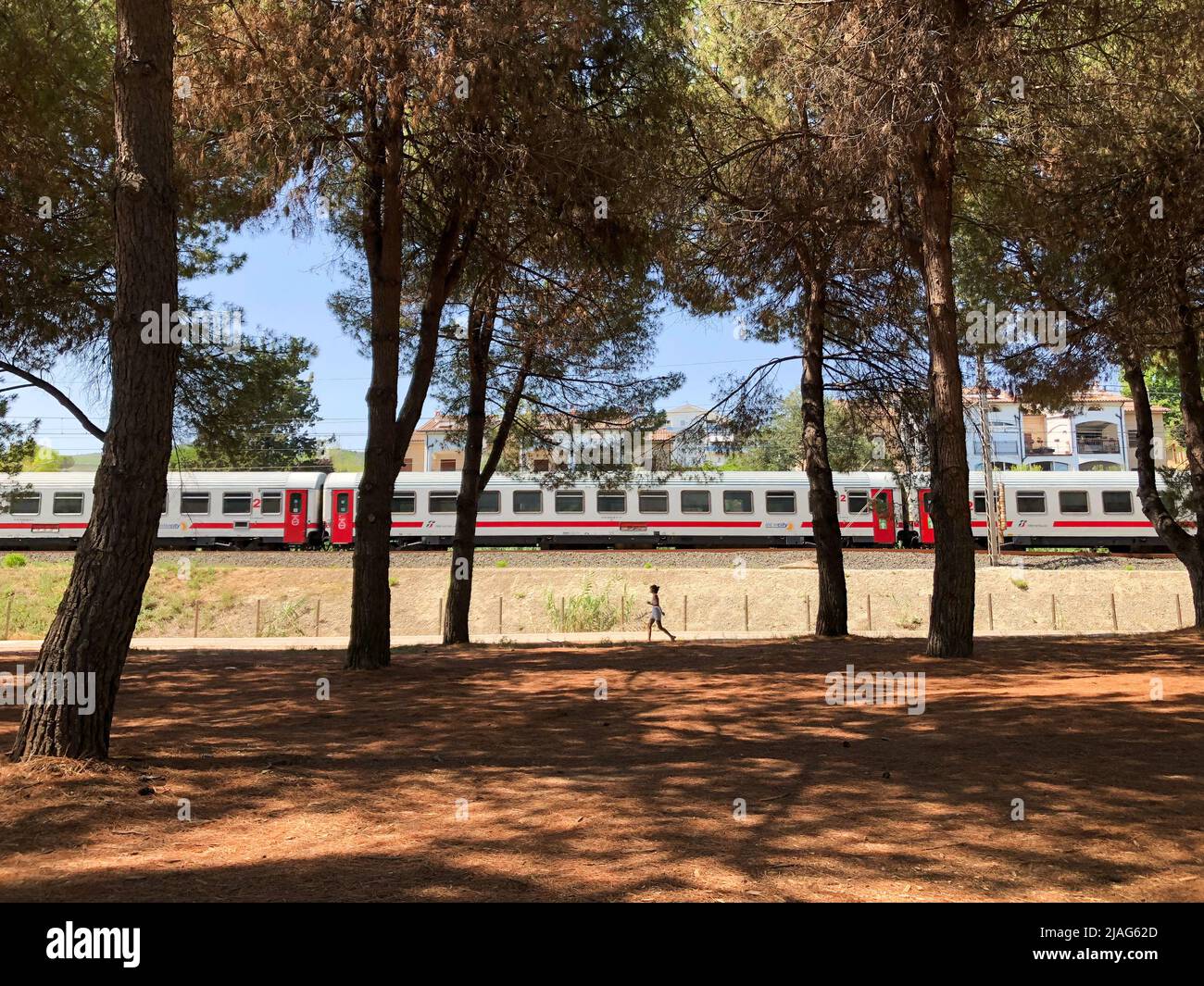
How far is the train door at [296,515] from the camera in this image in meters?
29.8

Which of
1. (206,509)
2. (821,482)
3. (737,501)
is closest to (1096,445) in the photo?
(737,501)

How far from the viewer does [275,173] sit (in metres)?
9.86

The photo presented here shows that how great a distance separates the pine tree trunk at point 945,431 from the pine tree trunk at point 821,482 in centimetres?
326

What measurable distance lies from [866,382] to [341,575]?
15759 millimetres

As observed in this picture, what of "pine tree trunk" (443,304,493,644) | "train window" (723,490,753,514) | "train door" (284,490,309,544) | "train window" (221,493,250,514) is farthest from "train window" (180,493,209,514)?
"pine tree trunk" (443,304,493,644)

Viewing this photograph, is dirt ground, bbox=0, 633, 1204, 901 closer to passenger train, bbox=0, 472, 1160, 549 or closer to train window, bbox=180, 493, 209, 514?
passenger train, bbox=0, 472, 1160, 549

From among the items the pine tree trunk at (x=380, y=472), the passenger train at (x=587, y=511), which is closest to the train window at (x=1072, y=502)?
the passenger train at (x=587, y=511)

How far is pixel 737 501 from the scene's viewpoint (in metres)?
30.0

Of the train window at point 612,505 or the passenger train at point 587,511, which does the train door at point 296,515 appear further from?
the train window at point 612,505

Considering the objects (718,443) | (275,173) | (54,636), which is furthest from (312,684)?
(718,443)

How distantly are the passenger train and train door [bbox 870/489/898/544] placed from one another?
0.03 m

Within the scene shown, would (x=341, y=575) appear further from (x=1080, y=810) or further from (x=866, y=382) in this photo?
(x=1080, y=810)

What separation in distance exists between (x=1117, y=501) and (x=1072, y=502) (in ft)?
4.33

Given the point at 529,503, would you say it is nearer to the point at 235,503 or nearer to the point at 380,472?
the point at 235,503
